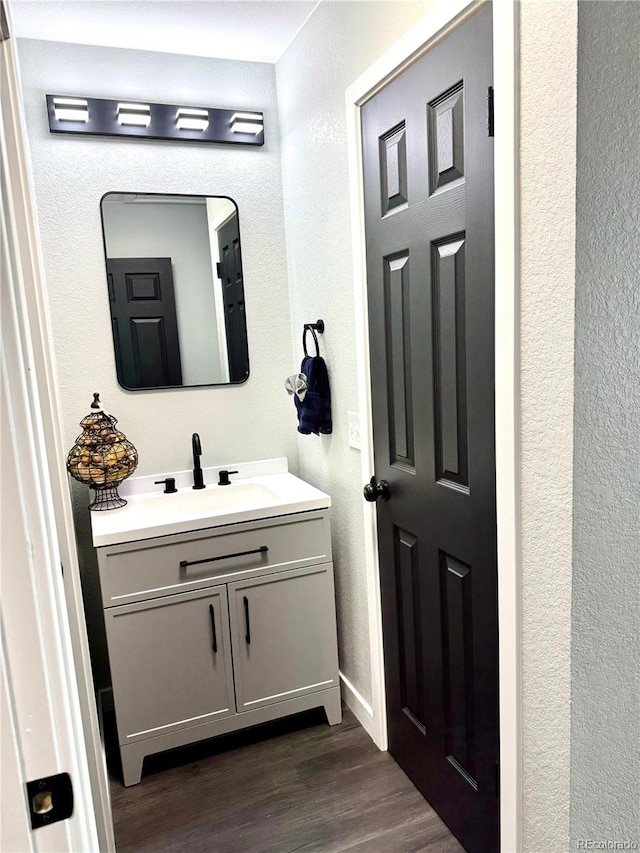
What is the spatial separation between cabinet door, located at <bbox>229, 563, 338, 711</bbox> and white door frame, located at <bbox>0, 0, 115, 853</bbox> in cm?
63

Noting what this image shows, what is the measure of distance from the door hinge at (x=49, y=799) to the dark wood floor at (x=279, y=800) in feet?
4.34

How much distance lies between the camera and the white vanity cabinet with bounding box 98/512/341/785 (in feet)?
6.52

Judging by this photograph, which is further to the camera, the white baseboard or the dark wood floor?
the white baseboard

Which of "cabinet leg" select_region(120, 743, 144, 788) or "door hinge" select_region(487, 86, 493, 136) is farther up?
"door hinge" select_region(487, 86, 493, 136)

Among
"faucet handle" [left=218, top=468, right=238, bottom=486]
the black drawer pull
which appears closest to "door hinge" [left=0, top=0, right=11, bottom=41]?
the black drawer pull

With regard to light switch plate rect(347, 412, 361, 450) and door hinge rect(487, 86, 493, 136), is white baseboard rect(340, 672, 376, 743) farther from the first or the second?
door hinge rect(487, 86, 493, 136)

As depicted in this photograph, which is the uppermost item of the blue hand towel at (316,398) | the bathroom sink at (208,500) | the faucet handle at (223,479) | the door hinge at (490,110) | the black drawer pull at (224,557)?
the door hinge at (490,110)

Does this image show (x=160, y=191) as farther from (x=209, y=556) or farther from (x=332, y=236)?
(x=209, y=556)

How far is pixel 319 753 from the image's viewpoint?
2.12 meters

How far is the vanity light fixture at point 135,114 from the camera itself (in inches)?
88.9

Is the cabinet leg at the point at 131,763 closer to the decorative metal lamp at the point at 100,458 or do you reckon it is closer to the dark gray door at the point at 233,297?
the decorative metal lamp at the point at 100,458

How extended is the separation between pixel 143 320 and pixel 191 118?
80cm

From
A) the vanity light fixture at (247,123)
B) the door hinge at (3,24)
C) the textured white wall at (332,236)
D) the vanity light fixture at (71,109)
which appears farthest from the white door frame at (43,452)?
the vanity light fixture at (247,123)

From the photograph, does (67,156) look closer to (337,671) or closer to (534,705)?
(337,671)
